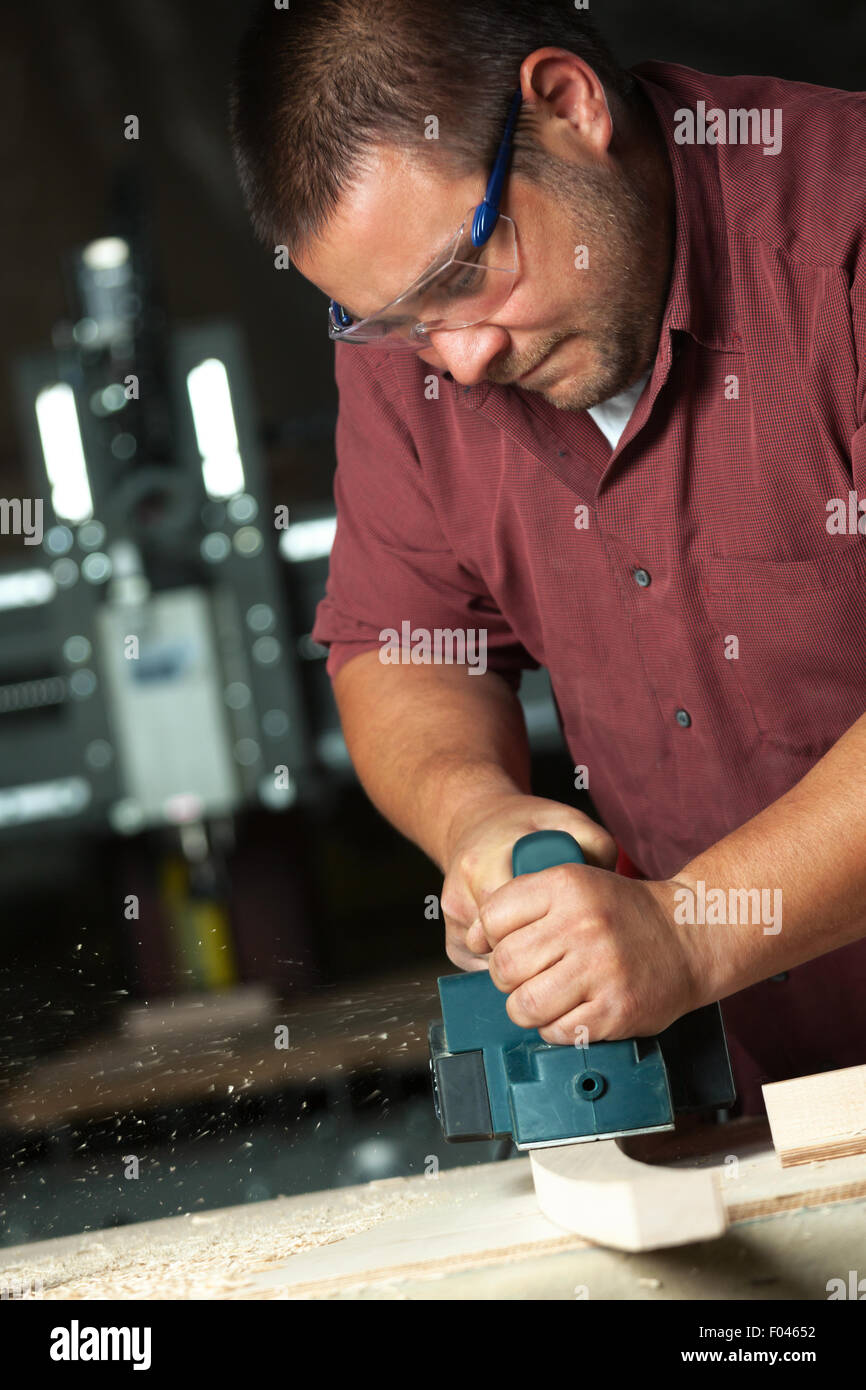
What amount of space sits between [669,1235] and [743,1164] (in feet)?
0.77

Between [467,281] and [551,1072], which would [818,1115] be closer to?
[551,1072]

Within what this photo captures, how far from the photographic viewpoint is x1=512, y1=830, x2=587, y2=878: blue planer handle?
107 cm

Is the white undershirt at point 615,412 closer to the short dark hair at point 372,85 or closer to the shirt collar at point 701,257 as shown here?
the shirt collar at point 701,257

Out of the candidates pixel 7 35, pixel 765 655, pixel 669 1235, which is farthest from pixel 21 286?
pixel 669 1235

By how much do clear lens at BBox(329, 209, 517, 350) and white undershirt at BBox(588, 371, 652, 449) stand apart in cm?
19

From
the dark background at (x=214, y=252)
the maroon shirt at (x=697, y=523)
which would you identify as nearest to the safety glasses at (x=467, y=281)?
the maroon shirt at (x=697, y=523)

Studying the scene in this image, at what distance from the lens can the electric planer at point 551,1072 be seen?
104 centimetres

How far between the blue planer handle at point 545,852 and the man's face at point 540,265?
1.41ft

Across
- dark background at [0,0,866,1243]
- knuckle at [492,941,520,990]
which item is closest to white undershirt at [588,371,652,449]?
knuckle at [492,941,520,990]

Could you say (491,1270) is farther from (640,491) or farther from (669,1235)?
(640,491)

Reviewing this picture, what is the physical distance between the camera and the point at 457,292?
1.12 m

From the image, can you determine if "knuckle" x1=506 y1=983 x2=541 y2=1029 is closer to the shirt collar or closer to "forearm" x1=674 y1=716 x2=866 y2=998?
"forearm" x1=674 y1=716 x2=866 y2=998

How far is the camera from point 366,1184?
1249 mm

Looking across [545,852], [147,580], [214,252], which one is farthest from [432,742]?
[214,252]
